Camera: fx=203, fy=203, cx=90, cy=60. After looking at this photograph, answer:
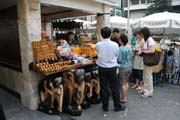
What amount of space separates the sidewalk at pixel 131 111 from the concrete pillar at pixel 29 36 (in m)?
0.34

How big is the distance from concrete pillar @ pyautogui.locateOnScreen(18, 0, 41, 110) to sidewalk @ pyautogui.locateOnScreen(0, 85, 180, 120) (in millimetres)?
338

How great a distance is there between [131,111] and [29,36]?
267 centimetres

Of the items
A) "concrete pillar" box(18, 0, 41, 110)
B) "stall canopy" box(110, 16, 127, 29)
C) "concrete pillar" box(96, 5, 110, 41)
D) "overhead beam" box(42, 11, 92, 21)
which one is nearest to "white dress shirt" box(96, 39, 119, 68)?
"concrete pillar" box(18, 0, 41, 110)

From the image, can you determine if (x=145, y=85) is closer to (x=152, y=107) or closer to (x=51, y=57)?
(x=152, y=107)

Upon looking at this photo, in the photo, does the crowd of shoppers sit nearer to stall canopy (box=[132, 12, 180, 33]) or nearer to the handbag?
the handbag

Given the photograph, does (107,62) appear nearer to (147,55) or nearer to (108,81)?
(108,81)

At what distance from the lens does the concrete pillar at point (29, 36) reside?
4.03m

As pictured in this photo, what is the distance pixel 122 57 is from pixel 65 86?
4.56ft

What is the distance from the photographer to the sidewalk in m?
4.08

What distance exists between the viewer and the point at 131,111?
4418 mm

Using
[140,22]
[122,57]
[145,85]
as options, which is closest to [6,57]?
[122,57]

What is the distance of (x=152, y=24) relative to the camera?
742 cm

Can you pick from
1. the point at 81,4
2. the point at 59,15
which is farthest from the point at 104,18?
the point at 59,15

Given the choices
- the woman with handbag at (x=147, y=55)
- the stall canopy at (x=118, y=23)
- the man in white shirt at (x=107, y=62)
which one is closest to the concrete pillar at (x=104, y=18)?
the woman with handbag at (x=147, y=55)
